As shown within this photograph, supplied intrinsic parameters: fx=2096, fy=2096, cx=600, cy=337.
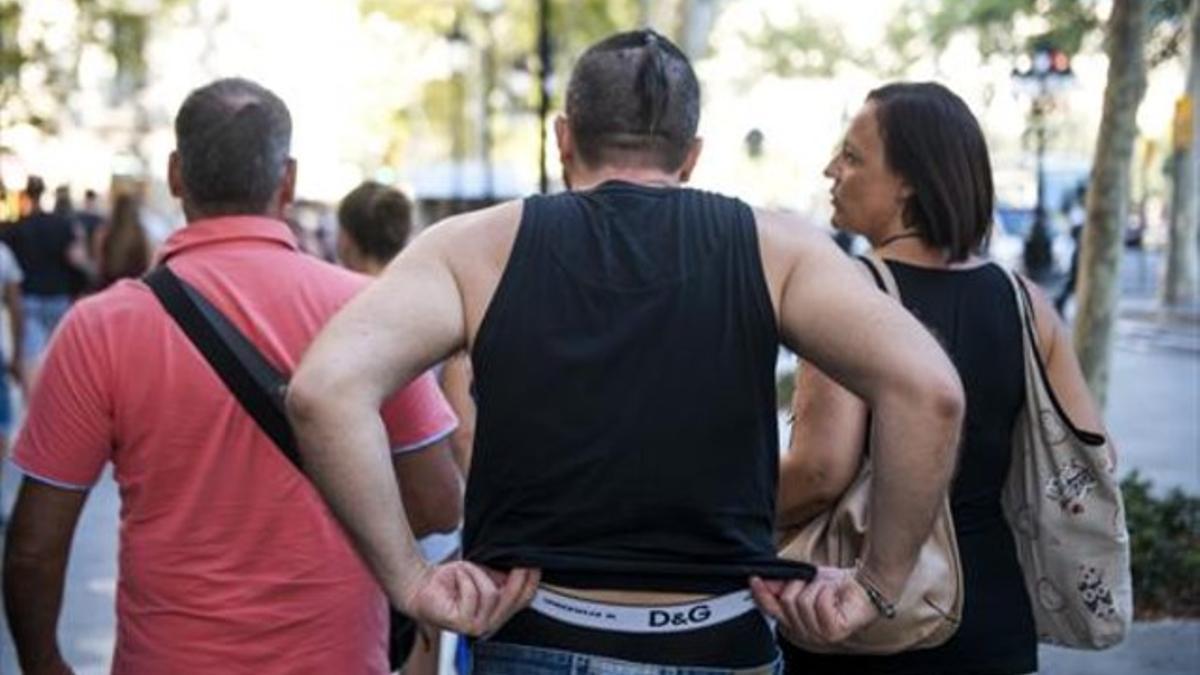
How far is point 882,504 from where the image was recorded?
2709mm

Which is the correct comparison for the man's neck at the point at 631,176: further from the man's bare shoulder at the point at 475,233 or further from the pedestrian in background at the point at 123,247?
the pedestrian in background at the point at 123,247

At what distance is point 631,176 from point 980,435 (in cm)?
104

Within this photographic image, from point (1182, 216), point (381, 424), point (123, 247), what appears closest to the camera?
point (381, 424)

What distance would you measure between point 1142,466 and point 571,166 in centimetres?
1196

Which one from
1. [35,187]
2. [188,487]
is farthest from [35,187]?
[188,487]

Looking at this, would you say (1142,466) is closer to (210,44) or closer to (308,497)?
(308,497)

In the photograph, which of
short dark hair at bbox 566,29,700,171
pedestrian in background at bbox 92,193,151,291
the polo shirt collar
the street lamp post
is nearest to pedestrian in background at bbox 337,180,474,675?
the polo shirt collar

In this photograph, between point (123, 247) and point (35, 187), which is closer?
point (123, 247)

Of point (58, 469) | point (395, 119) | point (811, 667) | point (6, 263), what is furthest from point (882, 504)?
point (395, 119)

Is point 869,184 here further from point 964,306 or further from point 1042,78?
point 1042,78

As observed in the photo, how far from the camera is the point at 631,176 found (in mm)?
2746

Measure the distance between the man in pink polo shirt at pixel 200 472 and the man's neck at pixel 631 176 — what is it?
838 millimetres

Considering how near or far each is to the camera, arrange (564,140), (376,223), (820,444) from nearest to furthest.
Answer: (564,140)
(820,444)
(376,223)

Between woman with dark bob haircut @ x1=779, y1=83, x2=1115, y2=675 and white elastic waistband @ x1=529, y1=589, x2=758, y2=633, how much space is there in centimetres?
81
